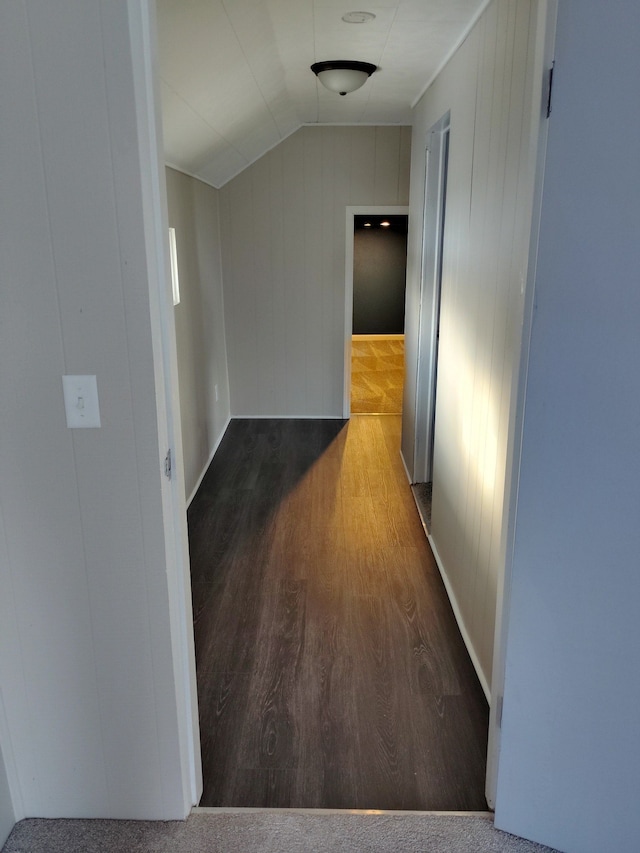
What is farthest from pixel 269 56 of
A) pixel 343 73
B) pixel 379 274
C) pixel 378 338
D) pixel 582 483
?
pixel 379 274

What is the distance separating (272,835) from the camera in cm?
171

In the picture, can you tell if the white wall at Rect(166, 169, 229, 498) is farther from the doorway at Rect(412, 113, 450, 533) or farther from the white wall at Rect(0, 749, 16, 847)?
the white wall at Rect(0, 749, 16, 847)

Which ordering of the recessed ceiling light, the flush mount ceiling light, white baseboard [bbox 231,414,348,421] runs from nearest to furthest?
the recessed ceiling light, the flush mount ceiling light, white baseboard [bbox 231,414,348,421]

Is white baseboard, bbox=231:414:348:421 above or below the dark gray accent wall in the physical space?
below

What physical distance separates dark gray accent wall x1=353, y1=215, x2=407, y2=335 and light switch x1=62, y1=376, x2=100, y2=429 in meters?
7.95

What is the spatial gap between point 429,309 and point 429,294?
9 centimetres

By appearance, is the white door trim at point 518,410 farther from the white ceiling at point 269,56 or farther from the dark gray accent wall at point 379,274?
the dark gray accent wall at point 379,274

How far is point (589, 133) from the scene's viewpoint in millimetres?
1303

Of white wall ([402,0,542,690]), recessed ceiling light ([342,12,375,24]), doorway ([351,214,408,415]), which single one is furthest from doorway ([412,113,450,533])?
doorway ([351,214,408,415])

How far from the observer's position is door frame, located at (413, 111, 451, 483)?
146 inches

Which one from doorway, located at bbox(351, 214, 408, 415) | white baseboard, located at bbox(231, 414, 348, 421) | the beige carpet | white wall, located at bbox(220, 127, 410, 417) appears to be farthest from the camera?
doorway, located at bbox(351, 214, 408, 415)

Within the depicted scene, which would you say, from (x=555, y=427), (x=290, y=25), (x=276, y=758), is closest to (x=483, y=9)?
(x=290, y=25)

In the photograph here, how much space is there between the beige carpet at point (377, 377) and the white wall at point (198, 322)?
1.42m

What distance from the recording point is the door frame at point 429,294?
372cm
